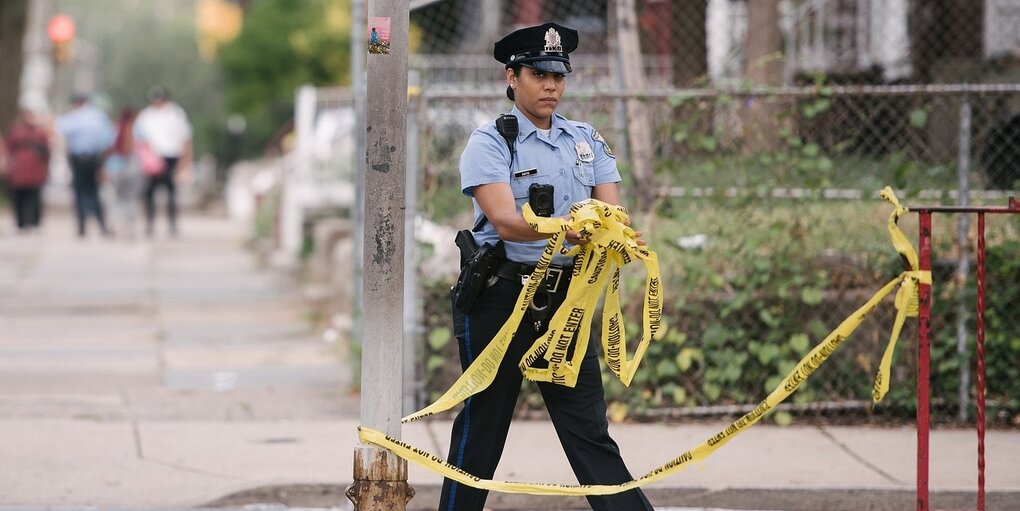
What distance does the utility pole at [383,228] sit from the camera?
4.80m

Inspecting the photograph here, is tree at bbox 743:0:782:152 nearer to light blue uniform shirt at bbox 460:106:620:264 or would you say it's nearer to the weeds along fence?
the weeds along fence

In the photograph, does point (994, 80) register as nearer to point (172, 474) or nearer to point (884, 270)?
point (884, 270)

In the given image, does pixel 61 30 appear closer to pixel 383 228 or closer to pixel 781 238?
pixel 781 238

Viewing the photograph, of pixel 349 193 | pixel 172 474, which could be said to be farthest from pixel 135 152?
pixel 172 474

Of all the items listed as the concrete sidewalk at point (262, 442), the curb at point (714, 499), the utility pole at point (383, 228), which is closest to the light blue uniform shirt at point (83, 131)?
the concrete sidewalk at point (262, 442)

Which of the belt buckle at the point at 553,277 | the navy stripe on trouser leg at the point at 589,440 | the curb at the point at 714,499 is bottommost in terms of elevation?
the curb at the point at 714,499

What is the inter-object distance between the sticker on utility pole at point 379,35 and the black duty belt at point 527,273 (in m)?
0.81

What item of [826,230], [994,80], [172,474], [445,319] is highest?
[994,80]

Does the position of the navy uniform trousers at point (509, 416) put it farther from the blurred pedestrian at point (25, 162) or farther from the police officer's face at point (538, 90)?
the blurred pedestrian at point (25, 162)

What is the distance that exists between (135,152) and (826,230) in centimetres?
1270

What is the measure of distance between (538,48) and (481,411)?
121cm

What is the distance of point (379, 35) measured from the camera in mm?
A: 4793

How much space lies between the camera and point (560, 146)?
4.78m

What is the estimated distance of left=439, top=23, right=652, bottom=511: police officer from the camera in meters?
4.67
